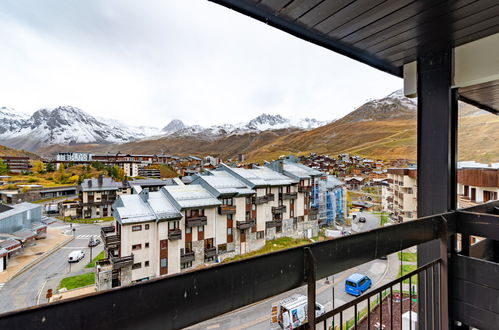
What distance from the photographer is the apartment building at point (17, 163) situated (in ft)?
7.79

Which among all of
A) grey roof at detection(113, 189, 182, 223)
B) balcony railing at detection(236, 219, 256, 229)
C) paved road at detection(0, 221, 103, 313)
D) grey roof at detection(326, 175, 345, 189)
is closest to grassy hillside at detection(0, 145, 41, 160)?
paved road at detection(0, 221, 103, 313)

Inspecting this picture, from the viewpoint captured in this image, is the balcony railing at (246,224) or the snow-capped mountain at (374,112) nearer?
the snow-capped mountain at (374,112)

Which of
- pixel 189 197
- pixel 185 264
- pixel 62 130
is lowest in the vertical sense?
pixel 185 264

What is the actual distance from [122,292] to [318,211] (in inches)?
120

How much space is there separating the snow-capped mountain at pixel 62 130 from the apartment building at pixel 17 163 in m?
0.45

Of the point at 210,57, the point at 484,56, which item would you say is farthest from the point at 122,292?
the point at 210,57

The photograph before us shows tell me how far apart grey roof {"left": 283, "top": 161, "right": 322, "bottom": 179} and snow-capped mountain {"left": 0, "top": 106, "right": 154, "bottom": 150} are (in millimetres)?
2215

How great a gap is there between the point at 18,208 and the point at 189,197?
1.90 meters

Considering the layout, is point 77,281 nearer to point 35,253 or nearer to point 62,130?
point 35,253

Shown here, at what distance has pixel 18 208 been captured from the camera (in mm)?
2623

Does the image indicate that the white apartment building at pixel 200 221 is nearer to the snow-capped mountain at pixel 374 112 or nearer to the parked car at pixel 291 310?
the snow-capped mountain at pixel 374 112

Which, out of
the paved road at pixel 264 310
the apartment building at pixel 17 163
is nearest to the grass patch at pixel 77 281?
the apartment building at pixel 17 163

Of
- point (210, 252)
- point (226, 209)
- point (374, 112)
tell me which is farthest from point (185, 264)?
point (374, 112)

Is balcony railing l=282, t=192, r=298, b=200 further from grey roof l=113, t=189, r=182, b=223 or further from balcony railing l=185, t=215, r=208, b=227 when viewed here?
grey roof l=113, t=189, r=182, b=223
